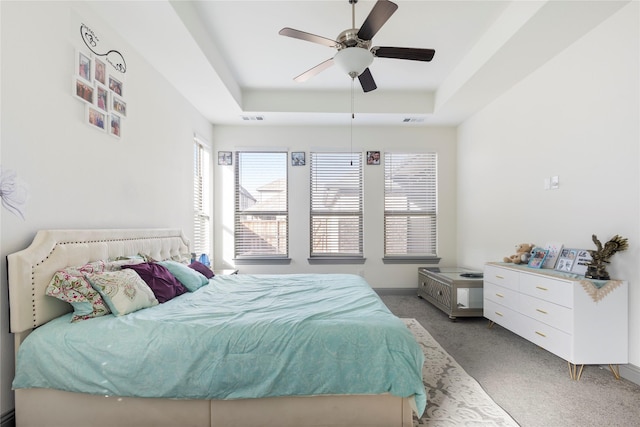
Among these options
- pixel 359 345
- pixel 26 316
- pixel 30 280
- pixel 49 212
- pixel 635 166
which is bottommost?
pixel 359 345

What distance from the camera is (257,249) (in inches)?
190

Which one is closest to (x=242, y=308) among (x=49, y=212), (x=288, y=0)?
(x=49, y=212)

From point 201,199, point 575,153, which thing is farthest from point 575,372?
point 201,199

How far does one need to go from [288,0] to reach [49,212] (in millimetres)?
2358

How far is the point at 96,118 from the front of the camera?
87.4 inches

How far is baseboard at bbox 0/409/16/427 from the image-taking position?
1596mm

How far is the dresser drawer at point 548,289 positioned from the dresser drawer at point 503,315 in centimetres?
30

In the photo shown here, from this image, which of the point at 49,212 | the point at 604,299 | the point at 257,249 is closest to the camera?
the point at 49,212

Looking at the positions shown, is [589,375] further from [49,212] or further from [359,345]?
[49,212]

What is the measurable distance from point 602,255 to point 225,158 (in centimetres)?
465

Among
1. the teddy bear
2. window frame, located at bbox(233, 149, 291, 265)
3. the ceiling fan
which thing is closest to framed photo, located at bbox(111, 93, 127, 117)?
the ceiling fan

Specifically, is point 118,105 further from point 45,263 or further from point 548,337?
point 548,337

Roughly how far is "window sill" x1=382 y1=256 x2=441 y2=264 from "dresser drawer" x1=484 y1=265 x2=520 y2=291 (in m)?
1.50

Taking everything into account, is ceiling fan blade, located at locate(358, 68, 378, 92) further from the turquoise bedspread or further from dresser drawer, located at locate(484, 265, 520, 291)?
dresser drawer, located at locate(484, 265, 520, 291)
